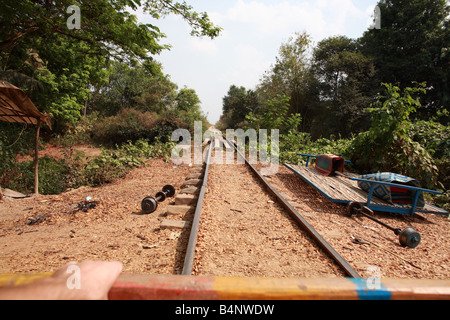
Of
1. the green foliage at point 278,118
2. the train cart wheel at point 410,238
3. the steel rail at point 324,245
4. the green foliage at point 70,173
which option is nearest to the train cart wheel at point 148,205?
the steel rail at point 324,245

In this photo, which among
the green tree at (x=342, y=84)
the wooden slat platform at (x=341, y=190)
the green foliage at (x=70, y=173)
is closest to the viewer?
the wooden slat platform at (x=341, y=190)

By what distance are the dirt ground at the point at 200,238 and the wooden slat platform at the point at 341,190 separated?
0.24 m

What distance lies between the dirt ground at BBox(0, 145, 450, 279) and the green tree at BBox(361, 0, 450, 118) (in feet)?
64.8

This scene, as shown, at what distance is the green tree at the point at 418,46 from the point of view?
60.1 ft

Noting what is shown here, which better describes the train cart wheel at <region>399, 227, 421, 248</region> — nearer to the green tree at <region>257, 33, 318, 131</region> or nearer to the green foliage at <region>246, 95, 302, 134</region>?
the green foliage at <region>246, 95, 302, 134</region>

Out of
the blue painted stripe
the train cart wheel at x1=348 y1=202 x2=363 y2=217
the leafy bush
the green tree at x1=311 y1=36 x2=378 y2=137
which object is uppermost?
the green tree at x1=311 y1=36 x2=378 y2=137

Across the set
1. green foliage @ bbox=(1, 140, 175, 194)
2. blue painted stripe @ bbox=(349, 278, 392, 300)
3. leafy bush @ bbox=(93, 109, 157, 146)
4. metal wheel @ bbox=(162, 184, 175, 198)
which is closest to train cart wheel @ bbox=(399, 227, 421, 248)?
blue painted stripe @ bbox=(349, 278, 392, 300)

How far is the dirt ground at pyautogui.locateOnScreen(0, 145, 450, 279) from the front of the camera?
2.58m

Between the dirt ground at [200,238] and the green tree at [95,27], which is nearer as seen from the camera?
the dirt ground at [200,238]

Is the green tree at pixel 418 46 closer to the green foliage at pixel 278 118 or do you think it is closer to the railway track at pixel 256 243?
the green foliage at pixel 278 118

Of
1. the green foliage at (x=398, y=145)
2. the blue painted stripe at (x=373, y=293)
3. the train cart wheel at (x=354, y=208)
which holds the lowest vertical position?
the train cart wheel at (x=354, y=208)

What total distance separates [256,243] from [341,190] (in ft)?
10.7

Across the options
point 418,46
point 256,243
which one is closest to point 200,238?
point 256,243
